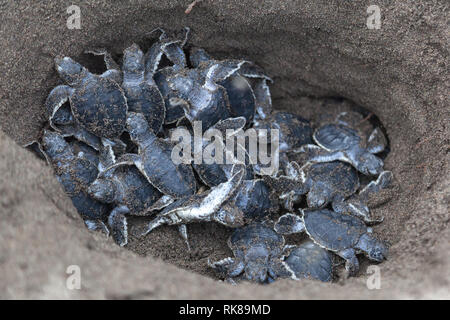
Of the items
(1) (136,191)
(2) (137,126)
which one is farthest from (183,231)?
(2) (137,126)

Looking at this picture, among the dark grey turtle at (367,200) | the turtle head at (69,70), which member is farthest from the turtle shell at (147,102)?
the dark grey turtle at (367,200)

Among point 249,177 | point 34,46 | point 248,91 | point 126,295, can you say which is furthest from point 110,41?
point 126,295

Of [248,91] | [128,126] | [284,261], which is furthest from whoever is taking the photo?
[248,91]

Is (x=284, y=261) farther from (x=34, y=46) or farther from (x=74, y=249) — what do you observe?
(x=34, y=46)

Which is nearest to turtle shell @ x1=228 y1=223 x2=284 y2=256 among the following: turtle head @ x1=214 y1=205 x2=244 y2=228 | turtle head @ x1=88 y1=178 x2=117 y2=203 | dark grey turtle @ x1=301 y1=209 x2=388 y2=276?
turtle head @ x1=214 y1=205 x2=244 y2=228
